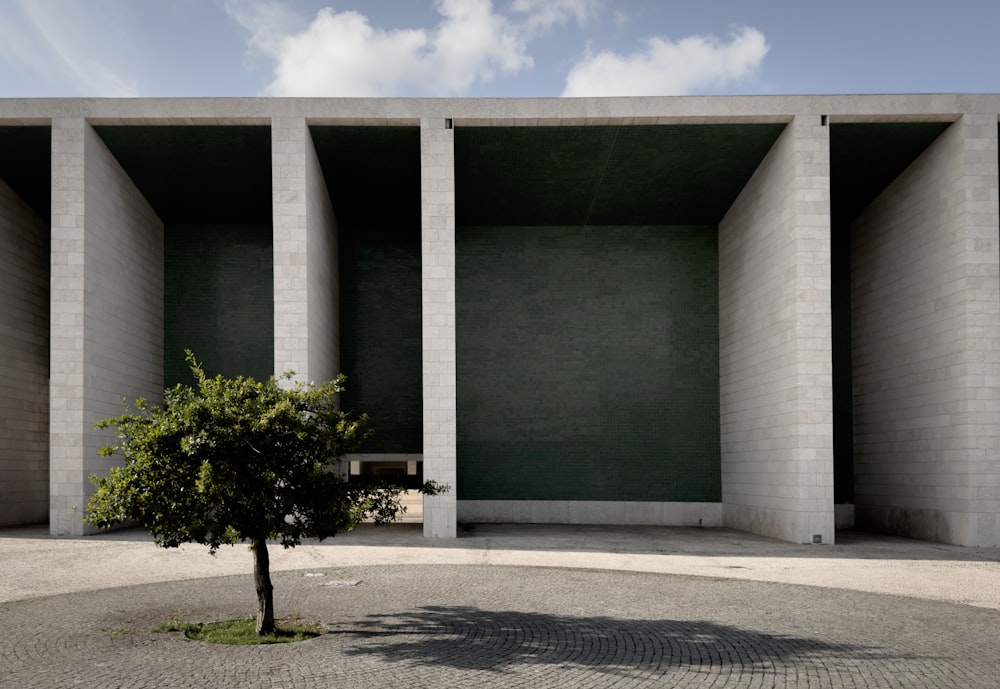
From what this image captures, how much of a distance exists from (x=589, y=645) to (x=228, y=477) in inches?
151

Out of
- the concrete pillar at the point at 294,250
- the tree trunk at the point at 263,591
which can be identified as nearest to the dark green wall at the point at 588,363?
the concrete pillar at the point at 294,250

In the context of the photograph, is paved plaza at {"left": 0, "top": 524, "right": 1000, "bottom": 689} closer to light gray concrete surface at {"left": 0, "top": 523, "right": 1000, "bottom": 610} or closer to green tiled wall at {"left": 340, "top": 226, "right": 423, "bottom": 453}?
light gray concrete surface at {"left": 0, "top": 523, "right": 1000, "bottom": 610}

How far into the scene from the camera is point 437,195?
703 inches

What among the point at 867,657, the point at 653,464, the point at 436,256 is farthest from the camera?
the point at 653,464

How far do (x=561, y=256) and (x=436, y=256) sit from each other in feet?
19.7

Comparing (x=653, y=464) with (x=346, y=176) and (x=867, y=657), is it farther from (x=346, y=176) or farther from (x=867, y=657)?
(x=867, y=657)

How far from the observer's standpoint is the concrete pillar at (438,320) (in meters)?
17.3

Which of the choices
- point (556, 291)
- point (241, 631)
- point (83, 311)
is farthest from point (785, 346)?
point (83, 311)

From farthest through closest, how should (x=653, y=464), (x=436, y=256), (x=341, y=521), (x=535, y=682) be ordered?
(x=653, y=464), (x=436, y=256), (x=341, y=521), (x=535, y=682)

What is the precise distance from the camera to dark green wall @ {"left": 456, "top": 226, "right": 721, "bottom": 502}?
22250 millimetres

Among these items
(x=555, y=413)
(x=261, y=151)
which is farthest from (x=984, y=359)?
(x=261, y=151)

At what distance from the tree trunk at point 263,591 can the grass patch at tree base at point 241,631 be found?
90 mm

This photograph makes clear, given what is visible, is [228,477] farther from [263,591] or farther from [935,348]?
[935,348]

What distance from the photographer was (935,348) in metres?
17.8
